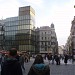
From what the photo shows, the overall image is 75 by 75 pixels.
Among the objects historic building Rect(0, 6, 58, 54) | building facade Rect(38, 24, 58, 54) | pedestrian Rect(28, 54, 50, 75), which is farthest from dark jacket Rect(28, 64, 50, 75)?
building facade Rect(38, 24, 58, 54)

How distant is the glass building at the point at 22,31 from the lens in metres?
134

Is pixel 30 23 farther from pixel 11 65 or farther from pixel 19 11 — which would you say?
pixel 11 65

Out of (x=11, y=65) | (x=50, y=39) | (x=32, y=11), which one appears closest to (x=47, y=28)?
(x=50, y=39)

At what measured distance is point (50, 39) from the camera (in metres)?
158

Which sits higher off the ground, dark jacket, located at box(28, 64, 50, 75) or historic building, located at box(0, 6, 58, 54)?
historic building, located at box(0, 6, 58, 54)

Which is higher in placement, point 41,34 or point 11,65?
point 41,34

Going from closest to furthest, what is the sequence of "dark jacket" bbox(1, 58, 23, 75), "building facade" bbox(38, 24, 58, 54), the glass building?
1. "dark jacket" bbox(1, 58, 23, 75)
2. the glass building
3. "building facade" bbox(38, 24, 58, 54)

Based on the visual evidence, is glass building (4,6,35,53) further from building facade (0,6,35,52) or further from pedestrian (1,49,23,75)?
pedestrian (1,49,23,75)

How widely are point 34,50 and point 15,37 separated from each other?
11688mm

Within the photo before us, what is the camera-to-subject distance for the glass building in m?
134

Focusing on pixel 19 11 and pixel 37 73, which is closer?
pixel 37 73

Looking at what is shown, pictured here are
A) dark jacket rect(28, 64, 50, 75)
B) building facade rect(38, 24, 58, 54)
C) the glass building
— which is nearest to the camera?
dark jacket rect(28, 64, 50, 75)

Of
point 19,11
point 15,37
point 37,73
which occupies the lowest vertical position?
point 37,73

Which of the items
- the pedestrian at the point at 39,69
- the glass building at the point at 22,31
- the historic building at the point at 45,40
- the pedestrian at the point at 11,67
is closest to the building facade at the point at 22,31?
the glass building at the point at 22,31
